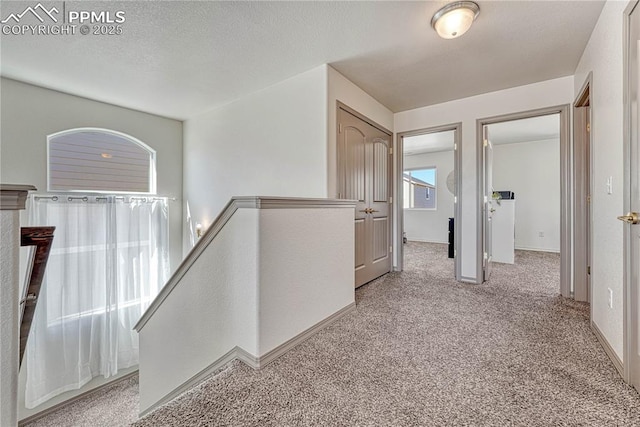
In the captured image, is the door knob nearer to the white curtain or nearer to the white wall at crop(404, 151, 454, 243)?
the white curtain

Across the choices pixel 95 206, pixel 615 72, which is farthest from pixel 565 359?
pixel 95 206

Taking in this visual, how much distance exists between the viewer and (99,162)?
356 centimetres

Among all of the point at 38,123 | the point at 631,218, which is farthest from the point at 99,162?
the point at 631,218

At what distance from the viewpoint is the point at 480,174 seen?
10.5 feet

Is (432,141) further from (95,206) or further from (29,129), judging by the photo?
(29,129)

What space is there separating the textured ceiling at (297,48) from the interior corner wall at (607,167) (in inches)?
11.6

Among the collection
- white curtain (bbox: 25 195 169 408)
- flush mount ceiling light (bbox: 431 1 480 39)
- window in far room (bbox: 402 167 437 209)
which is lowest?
white curtain (bbox: 25 195 169 408)

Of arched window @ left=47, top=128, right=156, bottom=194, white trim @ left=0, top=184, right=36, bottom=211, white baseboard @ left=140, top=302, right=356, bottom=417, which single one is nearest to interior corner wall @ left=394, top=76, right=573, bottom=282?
white baseboard @ left=140, top=302, right=356, bottom=417

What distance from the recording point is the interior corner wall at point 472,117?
2.96m

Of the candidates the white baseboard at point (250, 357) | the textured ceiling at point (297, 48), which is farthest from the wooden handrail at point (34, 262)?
the textured ceiling at point (297, 48)

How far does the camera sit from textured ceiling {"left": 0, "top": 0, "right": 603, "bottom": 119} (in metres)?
1.89

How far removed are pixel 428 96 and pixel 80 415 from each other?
5.41m

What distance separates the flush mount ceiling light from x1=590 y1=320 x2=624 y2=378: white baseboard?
223cm

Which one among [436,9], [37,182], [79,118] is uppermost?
[436,9]
